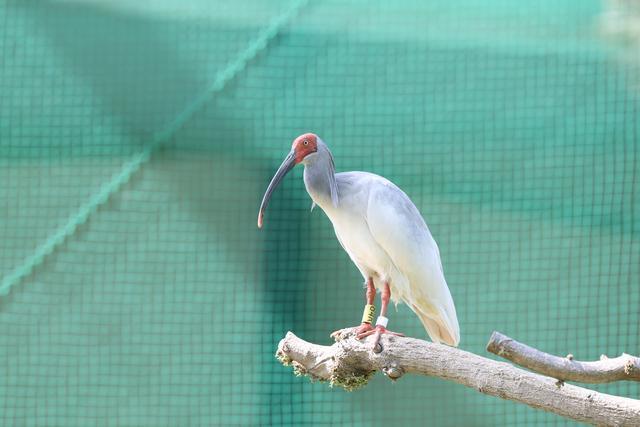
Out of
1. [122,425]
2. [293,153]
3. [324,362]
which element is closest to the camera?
[324,362]

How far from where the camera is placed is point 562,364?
1714 millimetres

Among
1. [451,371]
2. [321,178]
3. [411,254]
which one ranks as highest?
[321,178]

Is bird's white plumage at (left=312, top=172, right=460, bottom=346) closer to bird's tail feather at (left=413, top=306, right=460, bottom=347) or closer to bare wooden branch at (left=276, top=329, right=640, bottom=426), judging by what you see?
bird's tail feather at (left=413, top=306, right=460, bottom=347)

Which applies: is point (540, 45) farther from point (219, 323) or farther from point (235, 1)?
point (219, 323)

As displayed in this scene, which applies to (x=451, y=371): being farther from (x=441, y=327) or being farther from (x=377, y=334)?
(x=441, y=327)

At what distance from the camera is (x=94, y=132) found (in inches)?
144

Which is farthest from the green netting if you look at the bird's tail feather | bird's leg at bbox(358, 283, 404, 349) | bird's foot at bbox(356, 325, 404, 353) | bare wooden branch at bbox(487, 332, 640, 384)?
bare wooden branch at bbox(487, 332, 640, 384)

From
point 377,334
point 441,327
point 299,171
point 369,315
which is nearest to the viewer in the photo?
point 377,334

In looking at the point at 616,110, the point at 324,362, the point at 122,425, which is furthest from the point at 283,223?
the point at 324,362

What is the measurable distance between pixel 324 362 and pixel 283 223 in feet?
5.34

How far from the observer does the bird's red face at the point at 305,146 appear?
2.38m

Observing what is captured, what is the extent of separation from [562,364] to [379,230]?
0.73 meters

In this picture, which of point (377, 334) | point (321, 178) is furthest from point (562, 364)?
point (321, 178)

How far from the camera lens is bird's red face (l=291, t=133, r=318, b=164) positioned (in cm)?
238
